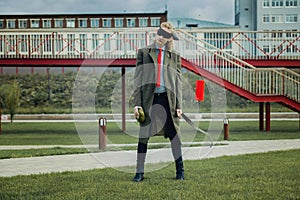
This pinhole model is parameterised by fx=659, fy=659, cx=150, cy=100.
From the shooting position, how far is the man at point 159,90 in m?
9.55

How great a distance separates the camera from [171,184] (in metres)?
9.33

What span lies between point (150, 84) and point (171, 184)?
4.81 ft

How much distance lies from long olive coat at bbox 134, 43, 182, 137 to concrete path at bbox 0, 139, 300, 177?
5.98 ft

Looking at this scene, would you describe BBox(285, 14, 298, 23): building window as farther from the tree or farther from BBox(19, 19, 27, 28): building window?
BBox(19, 19, 27, 28): building window

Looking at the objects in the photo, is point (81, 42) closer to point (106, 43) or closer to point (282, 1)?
point (106, 43)

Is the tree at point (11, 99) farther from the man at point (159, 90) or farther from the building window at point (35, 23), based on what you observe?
the man at point (159, 90)

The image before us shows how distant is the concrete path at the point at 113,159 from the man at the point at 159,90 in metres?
1.78

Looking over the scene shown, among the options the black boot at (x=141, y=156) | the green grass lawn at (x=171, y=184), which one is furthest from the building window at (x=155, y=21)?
the black boot at (x=141, y=156)

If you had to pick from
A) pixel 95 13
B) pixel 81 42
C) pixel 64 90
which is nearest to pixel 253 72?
pixel 81 42

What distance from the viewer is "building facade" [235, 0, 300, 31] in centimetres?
3322

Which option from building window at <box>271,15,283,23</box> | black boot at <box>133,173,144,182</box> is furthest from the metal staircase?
black boot at <box>133,173,144,182</box>

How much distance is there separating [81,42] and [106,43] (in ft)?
3.90

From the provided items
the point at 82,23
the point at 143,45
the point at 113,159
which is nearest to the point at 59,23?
the point at 82,23

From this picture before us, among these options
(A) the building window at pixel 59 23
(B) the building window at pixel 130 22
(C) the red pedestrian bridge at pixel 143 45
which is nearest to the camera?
(C) the red pedestrian bridge at pixel 143 45
